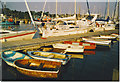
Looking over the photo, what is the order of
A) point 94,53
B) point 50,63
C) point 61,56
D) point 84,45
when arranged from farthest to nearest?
1. point 84,45
2. point 94,53
3. point 61,56
4. point 50,63

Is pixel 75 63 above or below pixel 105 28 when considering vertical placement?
below

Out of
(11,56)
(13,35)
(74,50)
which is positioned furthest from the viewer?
(13,35)

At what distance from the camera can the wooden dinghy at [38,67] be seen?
46.8 feet

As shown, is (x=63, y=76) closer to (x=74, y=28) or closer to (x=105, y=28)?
(x=74, y=28)

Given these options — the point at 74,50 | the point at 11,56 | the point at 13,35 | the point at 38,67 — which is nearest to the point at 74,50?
the point at 74,50

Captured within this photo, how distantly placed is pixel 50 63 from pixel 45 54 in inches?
154

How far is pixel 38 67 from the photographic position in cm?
1598

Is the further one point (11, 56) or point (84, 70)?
point (11, 56)

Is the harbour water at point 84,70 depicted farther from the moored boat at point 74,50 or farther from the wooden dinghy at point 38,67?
the moored boat at point 74,50

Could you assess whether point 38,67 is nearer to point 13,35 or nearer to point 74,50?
point 74,50

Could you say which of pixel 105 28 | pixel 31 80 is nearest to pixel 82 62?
pixel 31 80

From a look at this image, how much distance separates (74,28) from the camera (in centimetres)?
3812

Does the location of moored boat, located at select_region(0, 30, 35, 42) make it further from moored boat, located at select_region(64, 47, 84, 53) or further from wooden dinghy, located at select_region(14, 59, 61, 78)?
Answer: moored boat, located at select_region(64, 47, 84, 53)

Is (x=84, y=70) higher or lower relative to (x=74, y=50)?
lower
